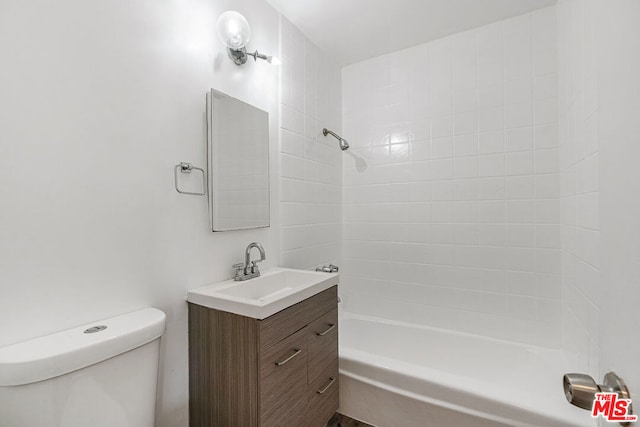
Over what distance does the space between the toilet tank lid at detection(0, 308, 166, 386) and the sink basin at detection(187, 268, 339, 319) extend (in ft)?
0.69

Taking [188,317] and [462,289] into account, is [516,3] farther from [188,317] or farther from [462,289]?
[188,317]

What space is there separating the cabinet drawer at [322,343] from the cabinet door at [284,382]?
51 mm

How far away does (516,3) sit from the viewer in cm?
168

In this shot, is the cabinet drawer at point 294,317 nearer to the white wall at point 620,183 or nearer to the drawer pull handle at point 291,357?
the drawer pull handle at point 291,357

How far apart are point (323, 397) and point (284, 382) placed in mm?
366

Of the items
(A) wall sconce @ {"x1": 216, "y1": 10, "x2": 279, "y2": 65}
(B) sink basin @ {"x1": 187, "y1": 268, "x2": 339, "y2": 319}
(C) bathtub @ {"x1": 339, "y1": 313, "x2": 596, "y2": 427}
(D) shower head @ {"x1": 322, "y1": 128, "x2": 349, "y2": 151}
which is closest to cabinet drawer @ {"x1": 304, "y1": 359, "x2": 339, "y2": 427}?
(C) bathtub @ {"x1": 339, "y1": 313, "x2": 596, "y2": 427}

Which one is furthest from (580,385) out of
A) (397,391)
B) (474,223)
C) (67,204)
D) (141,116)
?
(474,223)

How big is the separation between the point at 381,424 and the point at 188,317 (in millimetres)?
1127

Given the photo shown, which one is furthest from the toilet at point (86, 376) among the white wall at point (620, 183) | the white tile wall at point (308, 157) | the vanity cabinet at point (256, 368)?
the white wall at point (620, 183)

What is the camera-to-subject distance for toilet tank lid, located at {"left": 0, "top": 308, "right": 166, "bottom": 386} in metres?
0.63

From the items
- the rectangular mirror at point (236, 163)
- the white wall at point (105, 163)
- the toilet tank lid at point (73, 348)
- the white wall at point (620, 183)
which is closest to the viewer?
the white wall at point (620, 183)

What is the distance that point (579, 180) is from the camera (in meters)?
1.37

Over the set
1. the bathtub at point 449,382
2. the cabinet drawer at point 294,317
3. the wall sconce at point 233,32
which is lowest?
the bathtub at point 449,382

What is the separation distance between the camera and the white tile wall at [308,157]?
5.94 feet
